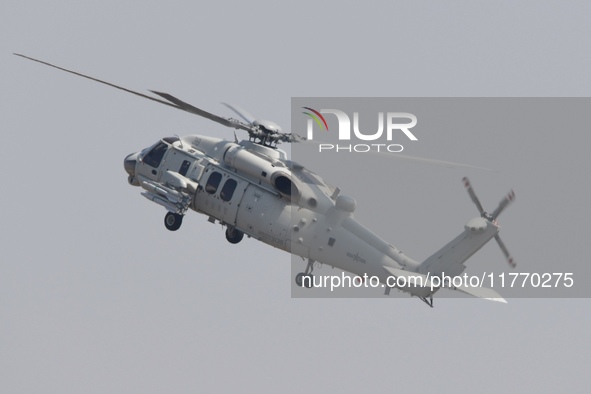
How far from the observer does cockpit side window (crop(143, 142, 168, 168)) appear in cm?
4844

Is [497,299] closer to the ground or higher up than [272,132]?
closer to the ground

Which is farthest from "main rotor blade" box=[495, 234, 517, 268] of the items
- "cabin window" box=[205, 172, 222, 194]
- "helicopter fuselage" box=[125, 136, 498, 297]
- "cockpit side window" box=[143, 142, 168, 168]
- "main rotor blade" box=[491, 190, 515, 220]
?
"cockpit side window" box=[143, 142, 168, 168]

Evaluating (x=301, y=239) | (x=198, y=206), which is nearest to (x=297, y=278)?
(x=301, y=239)

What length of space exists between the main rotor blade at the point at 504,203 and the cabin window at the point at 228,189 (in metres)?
7.96

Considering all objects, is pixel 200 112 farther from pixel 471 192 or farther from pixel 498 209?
pixel 498 209

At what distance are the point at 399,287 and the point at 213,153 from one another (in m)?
7.46

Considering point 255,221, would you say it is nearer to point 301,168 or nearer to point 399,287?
point 301,168

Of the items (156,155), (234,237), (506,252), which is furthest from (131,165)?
(506,252)

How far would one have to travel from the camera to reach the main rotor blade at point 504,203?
42.2 meters

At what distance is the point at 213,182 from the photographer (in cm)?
4688

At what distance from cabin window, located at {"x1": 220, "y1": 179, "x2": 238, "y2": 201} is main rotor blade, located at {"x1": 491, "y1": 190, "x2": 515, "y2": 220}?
7.96 metres

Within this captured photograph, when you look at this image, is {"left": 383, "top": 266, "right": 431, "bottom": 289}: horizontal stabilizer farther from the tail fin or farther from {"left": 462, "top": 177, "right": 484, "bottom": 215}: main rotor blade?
{"left": 462, "top": 177, "right": 484, "bottom": 215}: main rotor blade

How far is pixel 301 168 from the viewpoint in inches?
1812

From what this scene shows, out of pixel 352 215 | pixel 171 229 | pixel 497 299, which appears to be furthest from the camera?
pixel 171 229
